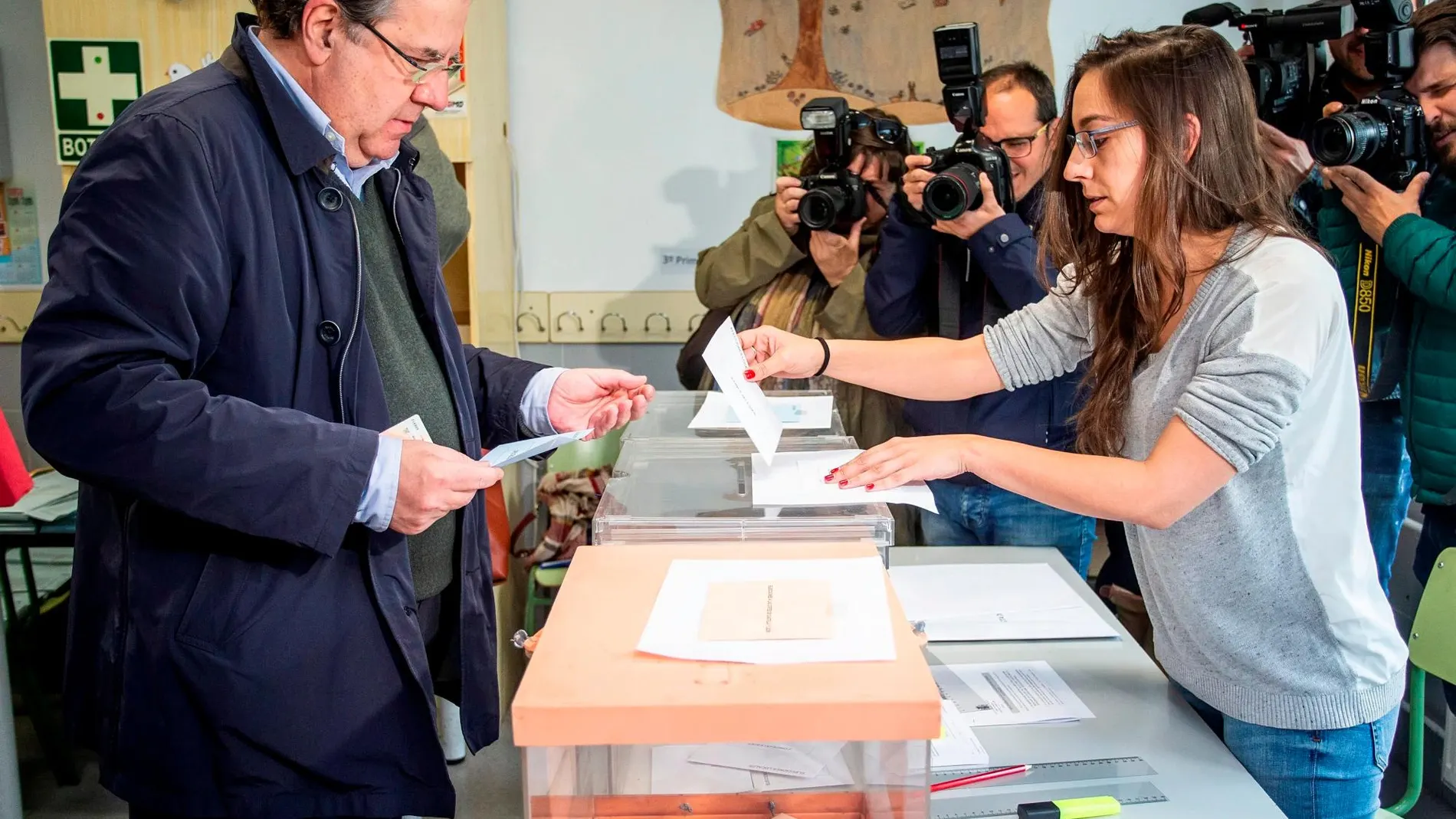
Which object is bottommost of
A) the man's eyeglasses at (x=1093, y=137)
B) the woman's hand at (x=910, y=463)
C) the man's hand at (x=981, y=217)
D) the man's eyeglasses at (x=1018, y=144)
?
the woman's hand at (x=910, y=463)

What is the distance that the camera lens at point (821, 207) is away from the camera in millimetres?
2348

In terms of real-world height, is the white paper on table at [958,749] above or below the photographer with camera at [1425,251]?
below

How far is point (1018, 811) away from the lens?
3.57 ft

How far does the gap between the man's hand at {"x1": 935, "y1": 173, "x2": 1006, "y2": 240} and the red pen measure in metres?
1.16

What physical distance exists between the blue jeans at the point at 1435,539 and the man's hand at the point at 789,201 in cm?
139

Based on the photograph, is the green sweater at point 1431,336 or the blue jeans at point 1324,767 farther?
the green sweater at point 1431,336

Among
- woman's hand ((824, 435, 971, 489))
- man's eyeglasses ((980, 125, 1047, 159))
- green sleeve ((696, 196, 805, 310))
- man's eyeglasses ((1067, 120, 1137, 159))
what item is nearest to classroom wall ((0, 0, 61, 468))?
green sleeve ((696, 196, 805, 310))

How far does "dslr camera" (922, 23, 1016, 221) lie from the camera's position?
80.2 inches

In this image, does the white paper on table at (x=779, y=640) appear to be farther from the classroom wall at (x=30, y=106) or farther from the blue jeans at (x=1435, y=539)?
the classroom wall at (x=30, y=106)

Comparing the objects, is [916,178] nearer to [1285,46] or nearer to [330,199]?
[1285,46]

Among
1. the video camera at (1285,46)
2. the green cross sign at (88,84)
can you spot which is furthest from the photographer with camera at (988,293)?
Result: the green cross sign at (88,84)

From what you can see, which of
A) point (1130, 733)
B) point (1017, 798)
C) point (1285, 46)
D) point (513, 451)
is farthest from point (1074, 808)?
point (1285, 46)

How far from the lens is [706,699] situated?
0.73 metres

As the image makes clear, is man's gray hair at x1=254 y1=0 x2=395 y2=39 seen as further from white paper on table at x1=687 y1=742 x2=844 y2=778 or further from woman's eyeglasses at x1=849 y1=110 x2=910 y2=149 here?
woman's eyeglasses at x1=849 y1=110 x2=910 y2=149
